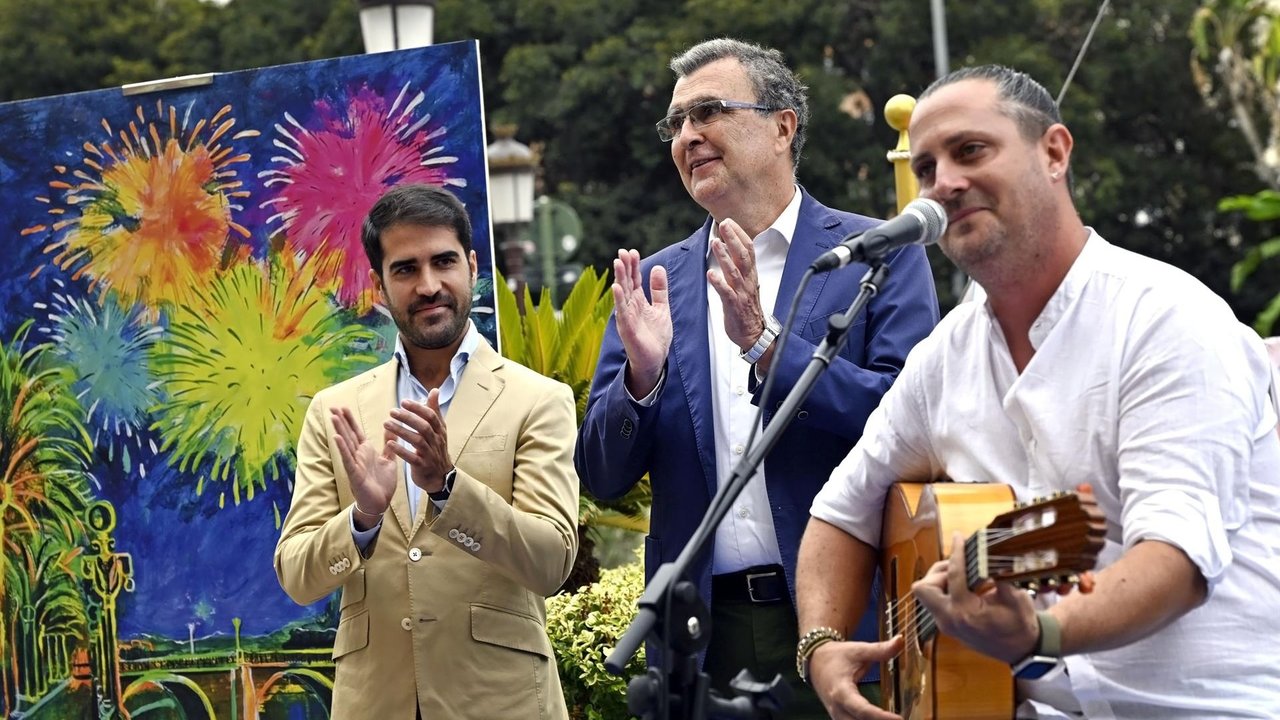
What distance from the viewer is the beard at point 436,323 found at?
464cm

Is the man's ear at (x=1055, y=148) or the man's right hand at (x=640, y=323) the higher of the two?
the man's ear at (x=1055, y=148)

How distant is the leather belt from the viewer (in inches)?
174

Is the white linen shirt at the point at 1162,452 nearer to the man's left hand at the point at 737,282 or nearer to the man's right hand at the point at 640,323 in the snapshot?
the man's left hand at the point at 737,282

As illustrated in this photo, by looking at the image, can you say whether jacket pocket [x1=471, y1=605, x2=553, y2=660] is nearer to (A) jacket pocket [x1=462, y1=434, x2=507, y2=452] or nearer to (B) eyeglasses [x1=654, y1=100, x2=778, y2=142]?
(A) jacket pocket [x1=462, y1=434, x2=507, y2=452]

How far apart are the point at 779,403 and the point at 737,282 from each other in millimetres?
455

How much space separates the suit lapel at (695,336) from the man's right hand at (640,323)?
0.37ft

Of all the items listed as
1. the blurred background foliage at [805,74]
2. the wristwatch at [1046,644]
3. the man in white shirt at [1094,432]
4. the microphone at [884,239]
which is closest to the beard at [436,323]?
the man in white shirt at [1094,432]

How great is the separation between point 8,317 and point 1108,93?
89.3ft

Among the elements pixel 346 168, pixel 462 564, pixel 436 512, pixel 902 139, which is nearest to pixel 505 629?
pixel 462 564

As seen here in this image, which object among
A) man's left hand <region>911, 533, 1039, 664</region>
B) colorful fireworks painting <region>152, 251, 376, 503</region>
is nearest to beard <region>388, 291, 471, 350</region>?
colorful fireworks painting <region>152, 251, 376, 503</region>

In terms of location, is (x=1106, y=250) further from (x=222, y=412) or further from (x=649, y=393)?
(x=222, y=412)

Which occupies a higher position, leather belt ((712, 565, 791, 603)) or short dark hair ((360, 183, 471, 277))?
short dark hair ((360, 183, 471, 277))

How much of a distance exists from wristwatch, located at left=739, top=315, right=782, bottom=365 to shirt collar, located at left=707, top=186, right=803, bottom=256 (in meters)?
0.56

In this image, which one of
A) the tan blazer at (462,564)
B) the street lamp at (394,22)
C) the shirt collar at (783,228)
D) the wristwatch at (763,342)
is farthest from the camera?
the street lamp at (394,22)
